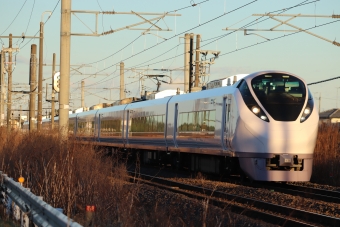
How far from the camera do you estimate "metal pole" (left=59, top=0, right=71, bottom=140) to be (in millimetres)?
23797

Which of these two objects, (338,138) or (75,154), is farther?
(338,138)

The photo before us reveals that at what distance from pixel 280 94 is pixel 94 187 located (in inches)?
294

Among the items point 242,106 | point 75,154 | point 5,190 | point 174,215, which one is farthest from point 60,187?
point 242,106

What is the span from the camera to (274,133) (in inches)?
721

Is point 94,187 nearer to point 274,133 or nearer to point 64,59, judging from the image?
point 274,133

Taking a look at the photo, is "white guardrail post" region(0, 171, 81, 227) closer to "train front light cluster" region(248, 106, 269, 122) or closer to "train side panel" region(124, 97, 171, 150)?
"train front light cluster" region(248, 106, 269, 122)

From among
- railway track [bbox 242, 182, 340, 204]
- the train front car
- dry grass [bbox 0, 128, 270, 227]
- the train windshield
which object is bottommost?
railway track [bbox 242, 182, 340, 204]

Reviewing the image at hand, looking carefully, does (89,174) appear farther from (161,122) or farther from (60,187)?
(161,122)

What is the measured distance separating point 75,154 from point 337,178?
27.9 feet

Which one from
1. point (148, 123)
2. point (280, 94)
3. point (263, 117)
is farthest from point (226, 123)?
point (148, 123)

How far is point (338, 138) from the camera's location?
984 inches

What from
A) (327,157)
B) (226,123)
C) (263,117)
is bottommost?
(327,157)

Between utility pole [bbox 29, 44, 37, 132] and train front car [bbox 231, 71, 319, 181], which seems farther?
utility pole [bbox 29, 44, 37, 132]

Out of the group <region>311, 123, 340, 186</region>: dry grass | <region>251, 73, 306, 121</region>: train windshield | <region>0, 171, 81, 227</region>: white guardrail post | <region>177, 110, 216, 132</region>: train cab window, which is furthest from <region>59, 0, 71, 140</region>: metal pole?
<region>0, 171, 81, 227</region>: white guardrail post
